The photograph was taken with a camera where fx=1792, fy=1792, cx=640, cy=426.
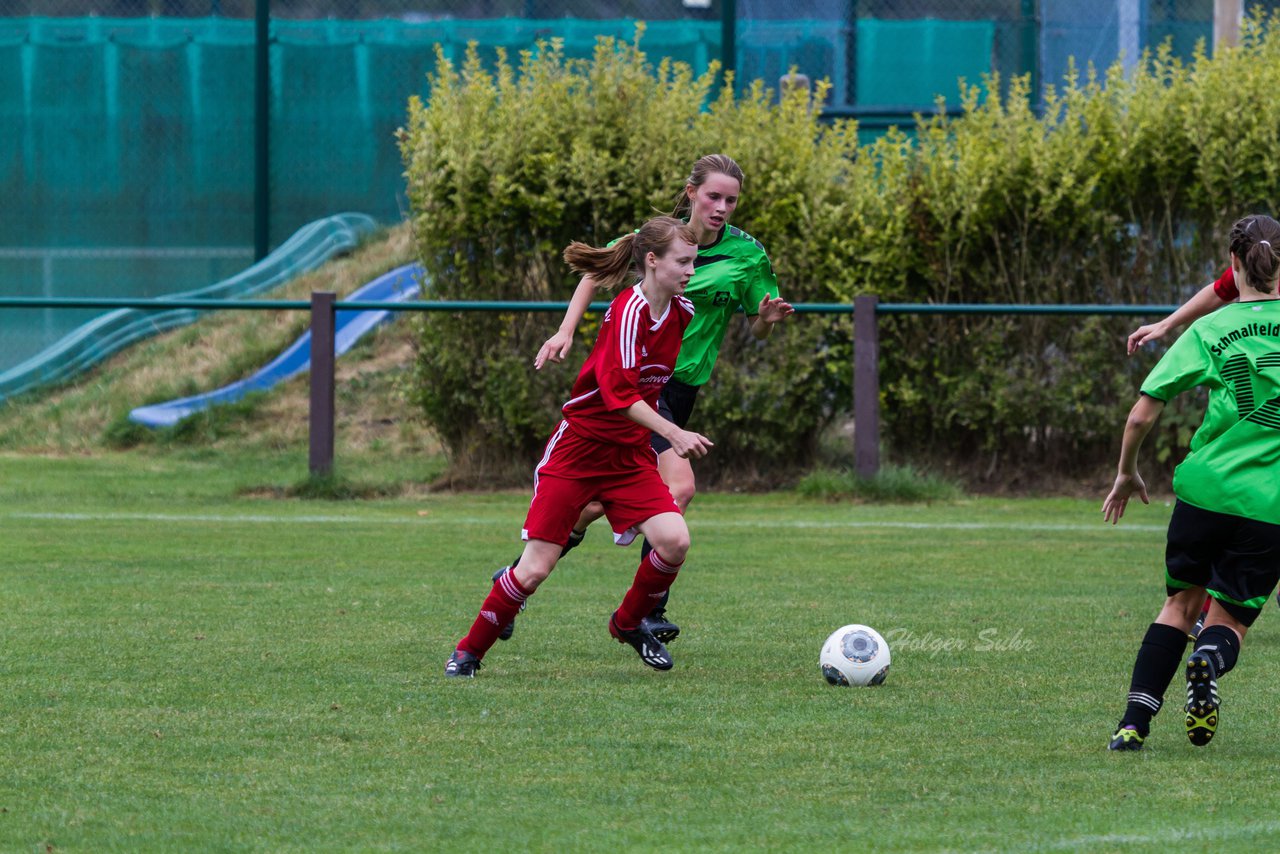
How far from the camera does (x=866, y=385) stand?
12828 mm

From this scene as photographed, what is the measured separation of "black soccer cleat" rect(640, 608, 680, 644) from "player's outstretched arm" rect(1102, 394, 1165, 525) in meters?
2.03

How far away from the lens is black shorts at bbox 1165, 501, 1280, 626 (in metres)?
4.79

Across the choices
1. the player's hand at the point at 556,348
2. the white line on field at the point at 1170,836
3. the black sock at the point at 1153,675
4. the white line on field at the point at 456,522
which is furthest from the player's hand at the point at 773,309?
the white line on field at the point at 456,522

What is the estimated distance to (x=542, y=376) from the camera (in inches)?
531

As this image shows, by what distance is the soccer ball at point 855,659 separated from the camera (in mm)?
5926

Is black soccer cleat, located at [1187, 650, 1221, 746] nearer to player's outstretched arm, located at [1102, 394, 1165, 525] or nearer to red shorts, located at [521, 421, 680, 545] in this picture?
player's outstretched arm, located at [1102, 394, 1165, 525]

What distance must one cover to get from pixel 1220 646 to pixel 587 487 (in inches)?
88.6

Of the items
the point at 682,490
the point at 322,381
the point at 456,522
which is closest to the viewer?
the point at 682,490

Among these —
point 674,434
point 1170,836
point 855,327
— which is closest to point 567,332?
point 674,434

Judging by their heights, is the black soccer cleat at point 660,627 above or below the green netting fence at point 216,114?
below

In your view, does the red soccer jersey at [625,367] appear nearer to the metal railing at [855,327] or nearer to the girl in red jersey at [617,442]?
the girl in red jersey at [617,442]

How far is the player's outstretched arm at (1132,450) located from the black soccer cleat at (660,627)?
2.03 metres

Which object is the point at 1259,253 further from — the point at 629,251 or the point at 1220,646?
the point at 629,251

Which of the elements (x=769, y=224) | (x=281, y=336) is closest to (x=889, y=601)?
(x=769, y=224)
